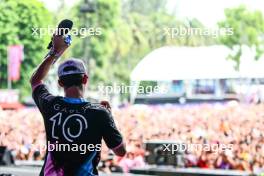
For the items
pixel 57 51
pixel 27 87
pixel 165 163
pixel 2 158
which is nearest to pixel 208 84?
pixel 165 163

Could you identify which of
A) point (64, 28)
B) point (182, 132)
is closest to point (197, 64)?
point (182, 132)

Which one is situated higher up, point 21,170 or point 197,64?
point 197,64

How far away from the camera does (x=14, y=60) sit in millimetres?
3539

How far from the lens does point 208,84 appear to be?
3.51 metres

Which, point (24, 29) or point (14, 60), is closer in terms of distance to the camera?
point (24, 29)

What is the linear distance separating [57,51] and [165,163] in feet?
6.62

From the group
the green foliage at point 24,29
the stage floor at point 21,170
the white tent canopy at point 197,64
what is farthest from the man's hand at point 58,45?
the stage floor at point 21,170

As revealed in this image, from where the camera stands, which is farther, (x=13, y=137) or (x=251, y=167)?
(x=251, y=167)

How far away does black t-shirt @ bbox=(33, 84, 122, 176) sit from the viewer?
6.05ft

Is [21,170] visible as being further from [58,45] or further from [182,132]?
[58,45]

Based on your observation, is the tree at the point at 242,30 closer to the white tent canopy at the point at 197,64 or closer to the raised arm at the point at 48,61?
the white tent canopy at the point at 197,64

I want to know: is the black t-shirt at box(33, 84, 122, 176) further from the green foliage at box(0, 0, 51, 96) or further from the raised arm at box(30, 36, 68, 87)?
the green foliage at box(0, 0, 51, 96)

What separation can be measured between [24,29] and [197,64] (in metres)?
0.97

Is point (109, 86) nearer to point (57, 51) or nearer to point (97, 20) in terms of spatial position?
point (97, 20)
